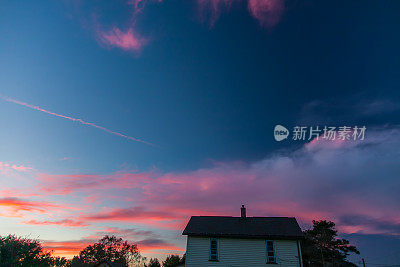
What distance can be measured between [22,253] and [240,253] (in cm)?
3490

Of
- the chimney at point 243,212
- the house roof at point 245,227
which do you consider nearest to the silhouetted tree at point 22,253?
the house roof at point 245,227

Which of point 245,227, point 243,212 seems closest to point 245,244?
point 245,227

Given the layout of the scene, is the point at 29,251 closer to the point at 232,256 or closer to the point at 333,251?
the point at 232,256

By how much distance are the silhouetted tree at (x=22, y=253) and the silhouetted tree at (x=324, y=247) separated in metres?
44.7

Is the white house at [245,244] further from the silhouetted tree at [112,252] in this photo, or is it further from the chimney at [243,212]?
the silhouetted tree at [112,252]

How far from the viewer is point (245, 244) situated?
22.2m

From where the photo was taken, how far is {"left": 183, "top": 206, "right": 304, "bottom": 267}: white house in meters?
21.3

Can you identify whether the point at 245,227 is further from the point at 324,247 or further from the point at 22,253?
the point at 22,253

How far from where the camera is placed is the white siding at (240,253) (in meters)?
21.1

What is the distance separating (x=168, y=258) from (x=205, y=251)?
32688 millimetres

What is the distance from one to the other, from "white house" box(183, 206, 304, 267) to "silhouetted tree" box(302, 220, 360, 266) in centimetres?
1859

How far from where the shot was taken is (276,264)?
20844 mm

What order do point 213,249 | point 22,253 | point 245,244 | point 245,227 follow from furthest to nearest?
point 22,253 < point 245,227 < point 213,249 < point 245,244

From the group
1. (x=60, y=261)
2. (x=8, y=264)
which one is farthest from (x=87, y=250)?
(x=8, y=264)
